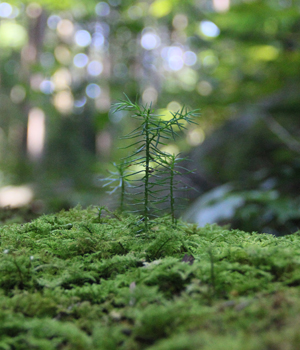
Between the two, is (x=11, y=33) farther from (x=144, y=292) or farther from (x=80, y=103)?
(x=144, y=292)

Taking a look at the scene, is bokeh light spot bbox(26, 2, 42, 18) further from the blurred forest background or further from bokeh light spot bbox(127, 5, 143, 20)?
bokeh light spot bbox(127, 5, 143, 20)

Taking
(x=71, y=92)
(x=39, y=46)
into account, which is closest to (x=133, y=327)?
(x=39, y=46)

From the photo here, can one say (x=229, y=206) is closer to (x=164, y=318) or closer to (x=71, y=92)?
(x=164, y=318)

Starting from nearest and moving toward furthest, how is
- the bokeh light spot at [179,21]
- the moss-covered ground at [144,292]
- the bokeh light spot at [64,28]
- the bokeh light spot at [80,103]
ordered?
the moss-covered ground at [144,292] → the bokeh light spot at [64,28] → the bokeh light spot at [179,21] → the bokeh light spot at [80,103]

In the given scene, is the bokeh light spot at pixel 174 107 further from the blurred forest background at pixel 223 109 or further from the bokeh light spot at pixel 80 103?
the bokeh light spot at pixel 80 103

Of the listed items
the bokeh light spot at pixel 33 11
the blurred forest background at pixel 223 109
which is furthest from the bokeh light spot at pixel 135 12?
the bokeh light spot at pixel 33 11

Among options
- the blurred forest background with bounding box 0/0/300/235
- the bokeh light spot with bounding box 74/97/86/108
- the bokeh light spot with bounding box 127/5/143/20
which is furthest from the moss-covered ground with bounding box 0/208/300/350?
the bokeh light spot with bounding box 74/97/86/108

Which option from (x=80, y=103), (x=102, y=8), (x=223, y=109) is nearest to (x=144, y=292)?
(x=223, y=109)

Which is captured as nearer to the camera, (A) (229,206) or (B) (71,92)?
(A) (229,206)
